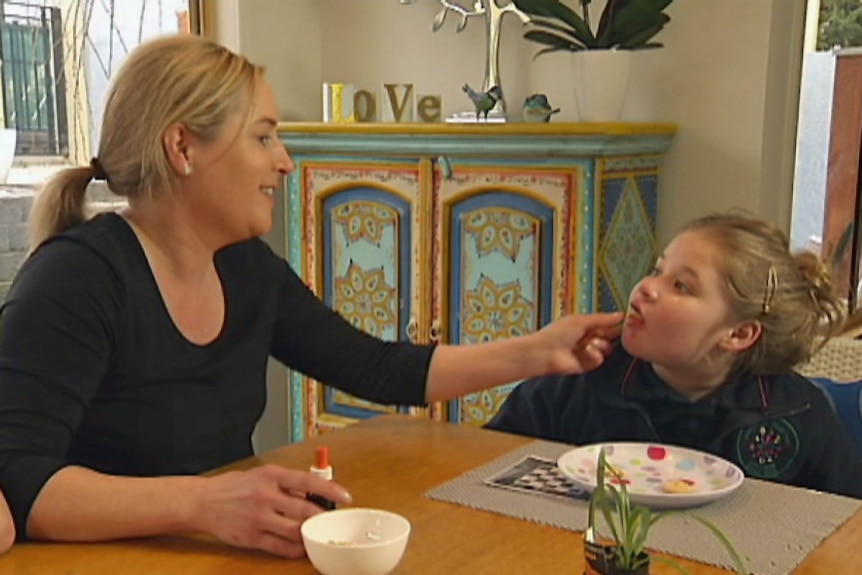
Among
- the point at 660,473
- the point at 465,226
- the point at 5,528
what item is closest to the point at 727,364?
the point at 660,473

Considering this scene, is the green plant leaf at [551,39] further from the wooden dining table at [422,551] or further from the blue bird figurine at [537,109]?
the wooden dining table at [422,551]

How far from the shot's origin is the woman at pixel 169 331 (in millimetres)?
1267

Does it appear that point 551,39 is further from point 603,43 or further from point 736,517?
point 736,517

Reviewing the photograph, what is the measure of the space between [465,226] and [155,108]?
1466 millimetres

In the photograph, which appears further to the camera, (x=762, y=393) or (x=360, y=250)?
(x=360, y=250)

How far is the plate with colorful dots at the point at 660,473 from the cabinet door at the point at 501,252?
47.8 inches

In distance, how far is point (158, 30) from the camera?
3.35 metres

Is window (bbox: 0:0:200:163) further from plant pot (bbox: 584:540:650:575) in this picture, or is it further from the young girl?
plant pot (bbox: 584:540:650:575)

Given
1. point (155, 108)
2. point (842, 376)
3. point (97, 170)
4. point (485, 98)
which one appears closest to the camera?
point (155, 108)

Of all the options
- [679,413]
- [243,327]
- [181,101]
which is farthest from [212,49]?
[679,413]

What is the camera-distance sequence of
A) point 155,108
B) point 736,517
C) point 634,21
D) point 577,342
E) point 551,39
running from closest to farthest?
point 736,517
point 155,108
point 577,342
point 634,21
point 551,39

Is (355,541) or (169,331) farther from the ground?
(169,331)

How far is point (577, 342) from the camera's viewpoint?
176 cm

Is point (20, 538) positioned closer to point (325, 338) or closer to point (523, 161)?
point (325, 338)
